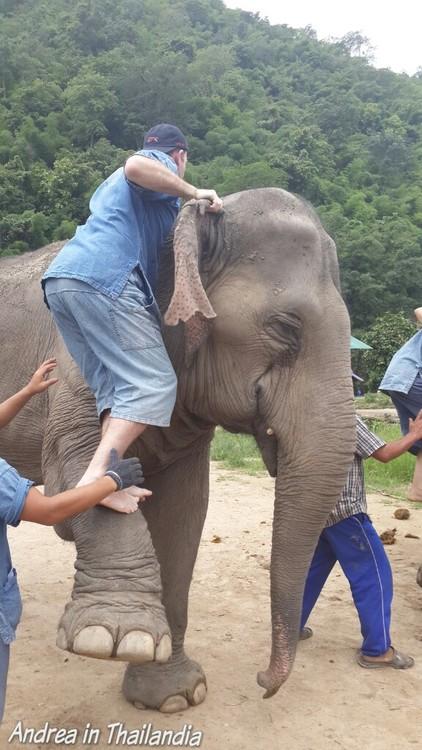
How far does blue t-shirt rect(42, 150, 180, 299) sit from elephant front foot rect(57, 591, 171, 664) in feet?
3.63

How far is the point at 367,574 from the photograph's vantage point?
4301 millimetres

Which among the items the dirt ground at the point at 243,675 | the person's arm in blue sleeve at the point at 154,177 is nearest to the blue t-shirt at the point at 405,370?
the dirt ground at the point at 243,675

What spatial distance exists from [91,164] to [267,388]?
216ft

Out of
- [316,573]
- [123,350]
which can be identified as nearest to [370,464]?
[316,573]

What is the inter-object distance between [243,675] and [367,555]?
3.10ft

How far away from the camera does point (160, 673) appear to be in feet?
12.8

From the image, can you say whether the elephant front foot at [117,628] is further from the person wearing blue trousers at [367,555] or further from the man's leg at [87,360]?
the person wearing blue trousers at [367,555]

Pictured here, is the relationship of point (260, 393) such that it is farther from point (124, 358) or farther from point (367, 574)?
point (367, 574)

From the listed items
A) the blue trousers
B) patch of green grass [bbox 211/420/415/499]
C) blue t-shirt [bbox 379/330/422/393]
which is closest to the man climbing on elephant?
Result: the blue trousers

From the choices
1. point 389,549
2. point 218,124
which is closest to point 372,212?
point 218,124

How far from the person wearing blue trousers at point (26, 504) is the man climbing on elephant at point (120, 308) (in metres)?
0.11

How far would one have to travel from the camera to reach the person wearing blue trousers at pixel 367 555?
4.23 meters

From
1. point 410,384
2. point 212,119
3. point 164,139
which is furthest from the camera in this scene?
point 212,119

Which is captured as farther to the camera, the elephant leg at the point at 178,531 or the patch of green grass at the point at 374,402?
the patch of green grass at the point at 374,402
